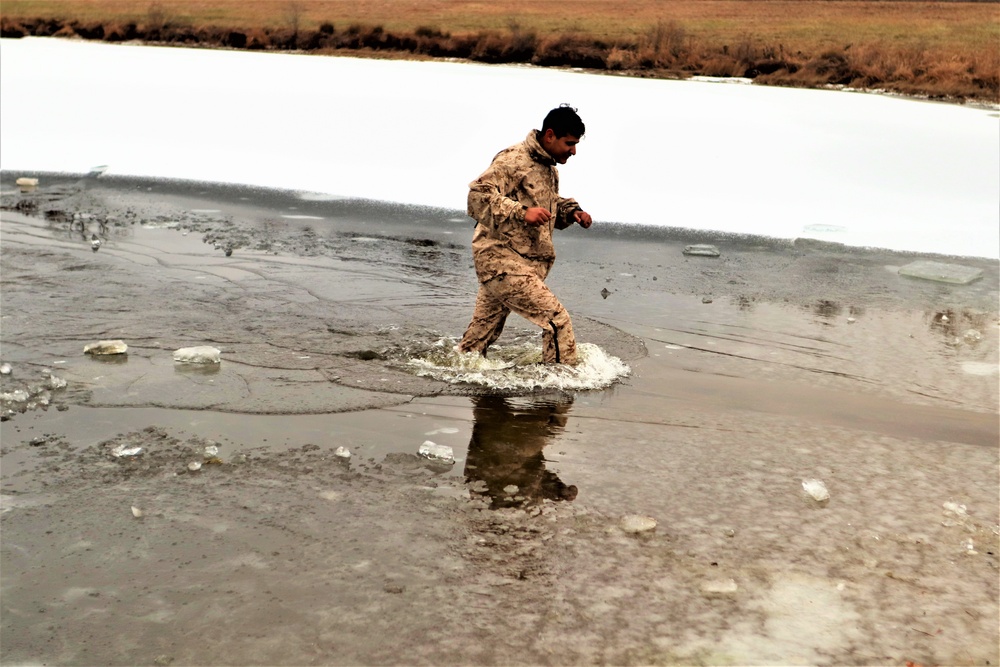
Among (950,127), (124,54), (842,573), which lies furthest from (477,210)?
(124,54)

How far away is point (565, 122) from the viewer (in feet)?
17.1

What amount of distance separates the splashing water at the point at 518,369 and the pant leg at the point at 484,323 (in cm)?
6

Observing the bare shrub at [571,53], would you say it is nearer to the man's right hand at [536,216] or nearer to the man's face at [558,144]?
the man's face at [558,144]

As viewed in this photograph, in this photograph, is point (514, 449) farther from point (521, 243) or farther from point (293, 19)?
point (293, 19)

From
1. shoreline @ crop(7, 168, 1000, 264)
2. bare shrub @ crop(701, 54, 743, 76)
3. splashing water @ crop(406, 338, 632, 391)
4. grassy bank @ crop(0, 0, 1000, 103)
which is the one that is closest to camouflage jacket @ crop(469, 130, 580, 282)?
splashing water @ crop(406, 338, 632, 391)

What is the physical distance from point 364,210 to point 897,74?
39.7ft

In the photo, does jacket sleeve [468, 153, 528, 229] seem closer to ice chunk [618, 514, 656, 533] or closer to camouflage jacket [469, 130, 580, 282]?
camouflage jacket [469, 130, 580, 282]

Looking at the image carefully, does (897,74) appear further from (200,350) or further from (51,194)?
(200,350)

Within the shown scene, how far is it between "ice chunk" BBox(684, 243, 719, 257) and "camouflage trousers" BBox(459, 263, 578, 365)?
12.4 ft

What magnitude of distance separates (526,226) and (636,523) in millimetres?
1975

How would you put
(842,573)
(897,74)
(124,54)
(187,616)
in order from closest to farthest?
(187,616)
(842,573)
(897,74)
(124,54)

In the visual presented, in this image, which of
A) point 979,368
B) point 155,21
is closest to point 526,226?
point 979,368

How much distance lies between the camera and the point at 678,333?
267 inches

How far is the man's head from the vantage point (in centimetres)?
521
